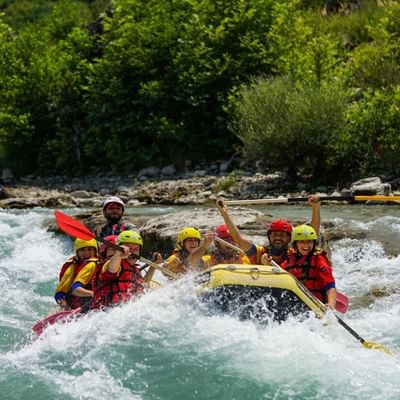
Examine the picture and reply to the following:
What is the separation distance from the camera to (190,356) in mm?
5203

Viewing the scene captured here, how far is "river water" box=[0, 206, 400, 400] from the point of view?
4.67 meters

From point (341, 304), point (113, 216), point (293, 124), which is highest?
point (293, 124)

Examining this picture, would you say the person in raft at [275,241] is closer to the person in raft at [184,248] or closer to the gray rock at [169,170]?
the person in raft at [184,248]

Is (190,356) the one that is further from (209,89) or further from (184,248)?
(209,89)

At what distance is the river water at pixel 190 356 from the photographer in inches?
184

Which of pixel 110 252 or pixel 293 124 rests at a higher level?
pixel 293 124

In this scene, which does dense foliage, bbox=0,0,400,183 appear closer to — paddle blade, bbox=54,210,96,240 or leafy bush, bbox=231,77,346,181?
leafy bush, bbox=231,77,346,181

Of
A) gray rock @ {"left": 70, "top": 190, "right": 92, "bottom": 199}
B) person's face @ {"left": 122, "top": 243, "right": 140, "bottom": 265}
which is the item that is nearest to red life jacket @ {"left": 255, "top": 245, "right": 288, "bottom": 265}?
person's face @ {"left": 122, "top": 243, "right": 140, "bottom": 265}

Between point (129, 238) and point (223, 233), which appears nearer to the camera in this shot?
point (129, 238)

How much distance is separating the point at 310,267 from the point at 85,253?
209 cm

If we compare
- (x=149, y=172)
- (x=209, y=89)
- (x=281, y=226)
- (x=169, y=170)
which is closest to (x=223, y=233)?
(x=281, y=226)

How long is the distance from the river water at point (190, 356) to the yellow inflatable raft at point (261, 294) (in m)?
0.09

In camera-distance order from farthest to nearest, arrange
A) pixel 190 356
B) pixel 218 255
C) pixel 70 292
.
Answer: pixel 218 255, pixel 70 292, pixel 190 356

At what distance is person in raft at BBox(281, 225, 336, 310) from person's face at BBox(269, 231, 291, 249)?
31 centimetres
